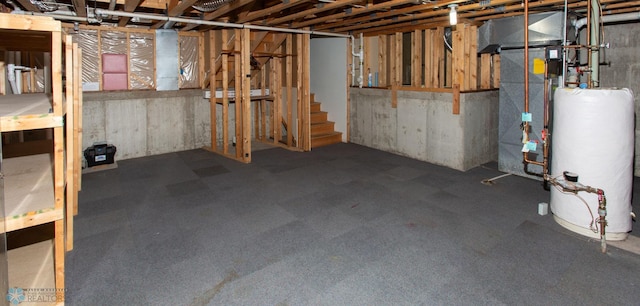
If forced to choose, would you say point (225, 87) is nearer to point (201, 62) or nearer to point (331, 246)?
point (201, 62)

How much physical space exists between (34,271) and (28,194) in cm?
58

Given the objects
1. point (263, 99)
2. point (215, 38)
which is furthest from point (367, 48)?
point (215, 38)

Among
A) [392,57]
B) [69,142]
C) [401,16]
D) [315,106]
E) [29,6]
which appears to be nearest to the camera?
[69,142]

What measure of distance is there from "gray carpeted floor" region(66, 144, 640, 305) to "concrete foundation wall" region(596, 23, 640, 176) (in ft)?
5.98

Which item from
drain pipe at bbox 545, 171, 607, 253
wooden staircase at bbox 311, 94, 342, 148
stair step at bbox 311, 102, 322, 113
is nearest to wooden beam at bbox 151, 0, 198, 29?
wooden staircase at bbox 311, 94, 342, 148

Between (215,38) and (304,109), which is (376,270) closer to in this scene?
(304,109)

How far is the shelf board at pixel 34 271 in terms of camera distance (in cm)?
199

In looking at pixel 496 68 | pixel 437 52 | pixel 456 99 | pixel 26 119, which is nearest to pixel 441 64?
pixel 437 52

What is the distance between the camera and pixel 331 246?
3037 mm

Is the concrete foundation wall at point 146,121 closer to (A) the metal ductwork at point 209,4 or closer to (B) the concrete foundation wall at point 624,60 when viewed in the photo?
(A) the metal ductwork at point 209,4

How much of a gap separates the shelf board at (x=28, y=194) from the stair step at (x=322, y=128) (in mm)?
5265

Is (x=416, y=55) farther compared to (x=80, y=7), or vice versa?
(x=416, y=55)

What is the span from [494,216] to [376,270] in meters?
1.63

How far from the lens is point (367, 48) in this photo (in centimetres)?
711
